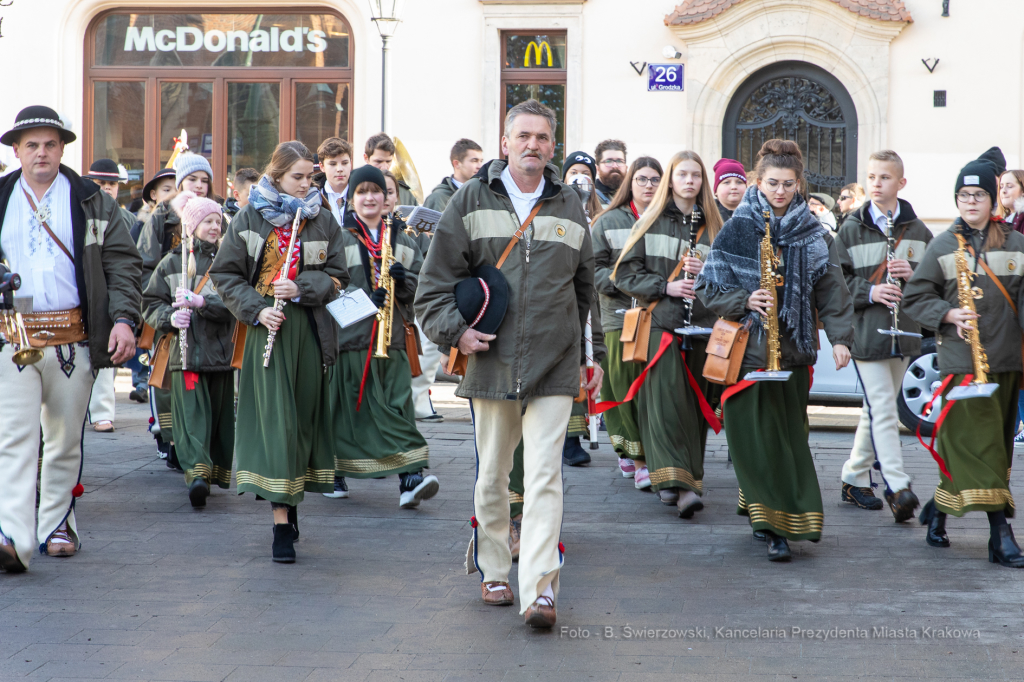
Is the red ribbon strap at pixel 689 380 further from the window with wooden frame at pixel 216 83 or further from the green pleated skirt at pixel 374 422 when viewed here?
the window with wooden frame at pixel 216 83

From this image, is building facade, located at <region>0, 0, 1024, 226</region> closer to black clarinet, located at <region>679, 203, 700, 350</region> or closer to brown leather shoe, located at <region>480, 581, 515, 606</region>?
black clarinet, located at <region>679, 203, 700, 350</region>

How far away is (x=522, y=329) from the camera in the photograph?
4910 millimetres

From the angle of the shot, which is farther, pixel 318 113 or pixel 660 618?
pixel 318 113

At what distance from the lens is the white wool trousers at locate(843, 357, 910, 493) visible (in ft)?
22.4

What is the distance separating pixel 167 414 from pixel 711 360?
3.83 m

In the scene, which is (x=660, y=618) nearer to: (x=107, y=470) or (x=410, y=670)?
(x=410, y=670)

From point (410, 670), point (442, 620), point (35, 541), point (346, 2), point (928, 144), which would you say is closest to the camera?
point (410, 670)

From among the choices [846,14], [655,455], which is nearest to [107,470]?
[655,455]

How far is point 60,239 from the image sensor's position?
5.73m

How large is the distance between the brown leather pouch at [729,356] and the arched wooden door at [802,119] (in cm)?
980

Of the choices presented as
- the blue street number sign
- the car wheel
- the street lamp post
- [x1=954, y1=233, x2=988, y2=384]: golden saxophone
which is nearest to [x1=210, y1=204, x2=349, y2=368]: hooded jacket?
[x1=954, y1=233, x2=988, y2=384]: golden saxophone

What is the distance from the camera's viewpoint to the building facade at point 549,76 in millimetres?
14703

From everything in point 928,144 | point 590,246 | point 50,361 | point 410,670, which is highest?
point 928,144

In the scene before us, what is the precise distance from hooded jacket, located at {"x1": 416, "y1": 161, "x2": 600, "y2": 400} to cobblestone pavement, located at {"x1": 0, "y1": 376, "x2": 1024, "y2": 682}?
37.6 inches
